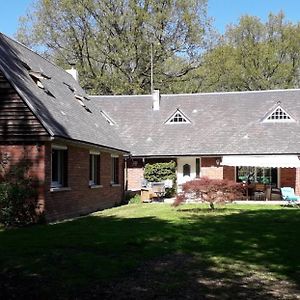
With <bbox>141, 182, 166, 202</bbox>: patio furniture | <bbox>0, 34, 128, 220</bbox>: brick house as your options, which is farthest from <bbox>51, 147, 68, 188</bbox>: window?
<bbox>141, 182, 166, 202</bbox>: patio furniture

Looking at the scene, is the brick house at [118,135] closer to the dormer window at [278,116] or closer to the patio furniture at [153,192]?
the dormer window at [278,116]

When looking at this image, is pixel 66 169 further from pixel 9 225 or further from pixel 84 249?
pixel 84 249

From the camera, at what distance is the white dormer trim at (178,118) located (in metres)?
36.0

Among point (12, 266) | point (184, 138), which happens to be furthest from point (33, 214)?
point (184, 138)

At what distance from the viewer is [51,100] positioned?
21.5m

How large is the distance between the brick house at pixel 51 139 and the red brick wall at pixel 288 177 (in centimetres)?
1103

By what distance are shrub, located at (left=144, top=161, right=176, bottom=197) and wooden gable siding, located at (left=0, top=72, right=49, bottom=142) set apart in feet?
52.4

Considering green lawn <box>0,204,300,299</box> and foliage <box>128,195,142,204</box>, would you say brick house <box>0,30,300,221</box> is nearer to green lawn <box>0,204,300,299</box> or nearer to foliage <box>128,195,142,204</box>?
foliage <box>128,195,142,204</box>

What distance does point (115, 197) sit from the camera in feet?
92.6

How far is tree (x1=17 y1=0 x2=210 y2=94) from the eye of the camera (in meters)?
49.0

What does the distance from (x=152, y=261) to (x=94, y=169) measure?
14910 millimetres

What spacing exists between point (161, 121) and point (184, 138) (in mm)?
2956

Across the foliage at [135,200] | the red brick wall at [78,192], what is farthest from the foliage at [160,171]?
the red brick wall at [78,192]

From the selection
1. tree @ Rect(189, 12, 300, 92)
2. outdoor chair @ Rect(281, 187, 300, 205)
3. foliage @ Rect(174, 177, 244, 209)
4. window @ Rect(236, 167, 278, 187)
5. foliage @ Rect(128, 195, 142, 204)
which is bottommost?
foliage @ Rect(128, 195, 142, 204)
